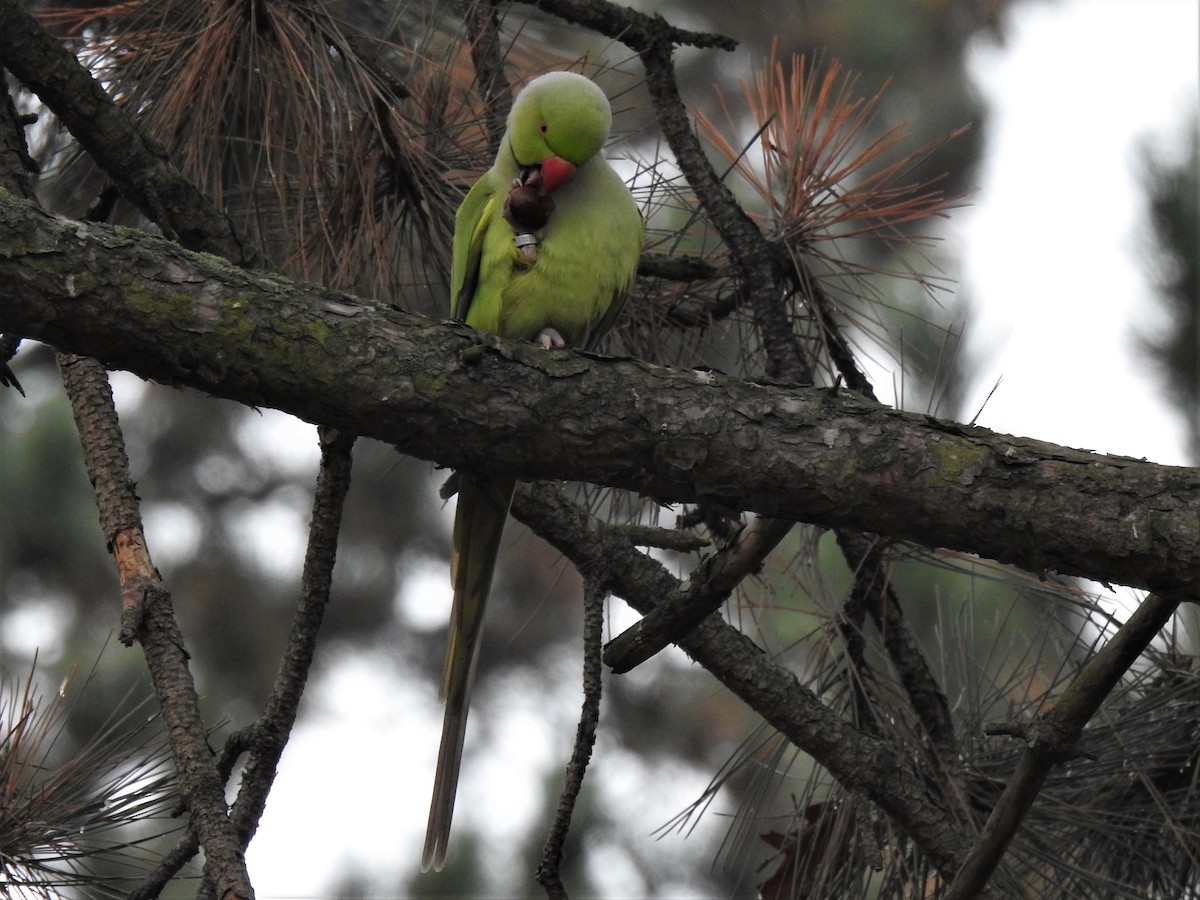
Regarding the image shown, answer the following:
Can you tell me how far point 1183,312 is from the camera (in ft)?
15.8

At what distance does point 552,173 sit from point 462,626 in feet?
3.30

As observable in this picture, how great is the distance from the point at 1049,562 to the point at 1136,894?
3.39ft

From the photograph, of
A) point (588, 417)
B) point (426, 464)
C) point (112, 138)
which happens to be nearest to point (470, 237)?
point (112, 138)

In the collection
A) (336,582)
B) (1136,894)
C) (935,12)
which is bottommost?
(1136,894)

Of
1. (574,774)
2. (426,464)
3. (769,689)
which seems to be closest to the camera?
(574,774)

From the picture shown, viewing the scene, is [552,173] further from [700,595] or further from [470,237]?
[700,595]

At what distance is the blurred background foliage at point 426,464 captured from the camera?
2.60 metres

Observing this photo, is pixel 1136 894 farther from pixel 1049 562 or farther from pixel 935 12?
pixel 935 12

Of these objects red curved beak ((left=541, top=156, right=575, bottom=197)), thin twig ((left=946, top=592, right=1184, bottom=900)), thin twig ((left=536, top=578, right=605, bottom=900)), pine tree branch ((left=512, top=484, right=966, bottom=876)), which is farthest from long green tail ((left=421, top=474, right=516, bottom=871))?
thin twig ((left=946, top=592, right=1184, bottom=900))

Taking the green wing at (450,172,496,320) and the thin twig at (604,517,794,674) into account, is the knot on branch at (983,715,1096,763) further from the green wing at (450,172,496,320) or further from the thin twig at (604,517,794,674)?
the green wing at (450,172,496,320)

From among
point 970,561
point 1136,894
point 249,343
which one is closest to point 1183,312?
point 970,561

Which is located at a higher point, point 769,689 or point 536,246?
point 536,246

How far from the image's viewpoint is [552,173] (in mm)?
2523

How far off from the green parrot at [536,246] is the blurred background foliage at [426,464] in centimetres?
21
